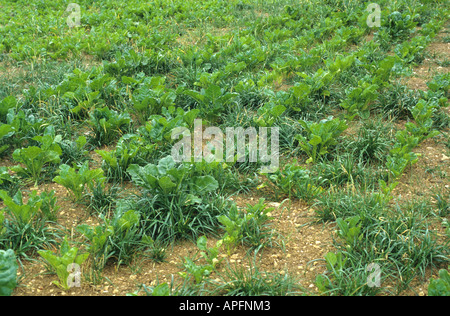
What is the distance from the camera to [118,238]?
308 centimetres

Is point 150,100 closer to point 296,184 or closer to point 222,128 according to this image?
point 222,128

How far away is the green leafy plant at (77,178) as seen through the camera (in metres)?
3.50

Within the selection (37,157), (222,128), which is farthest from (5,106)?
(222,128)

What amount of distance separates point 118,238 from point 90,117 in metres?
2.13

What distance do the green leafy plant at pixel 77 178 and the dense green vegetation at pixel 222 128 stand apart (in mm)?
11

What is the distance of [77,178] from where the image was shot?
11.6ft

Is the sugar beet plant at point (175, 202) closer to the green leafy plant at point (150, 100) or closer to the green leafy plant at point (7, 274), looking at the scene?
the green leafy plant at point (7, 274)

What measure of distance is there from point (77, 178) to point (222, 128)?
182 centimetres

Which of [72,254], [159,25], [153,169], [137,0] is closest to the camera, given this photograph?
[72,254]

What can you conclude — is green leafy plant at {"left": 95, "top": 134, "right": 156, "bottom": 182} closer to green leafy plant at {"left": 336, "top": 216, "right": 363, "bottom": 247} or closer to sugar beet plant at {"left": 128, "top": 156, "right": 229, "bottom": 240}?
sugar beet plant at {"left": 128, "top": 156, "right": 229, "bottom": 240}

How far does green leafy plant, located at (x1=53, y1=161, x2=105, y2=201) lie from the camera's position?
3500mm

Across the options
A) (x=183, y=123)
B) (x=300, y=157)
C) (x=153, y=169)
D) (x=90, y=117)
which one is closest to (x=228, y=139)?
(x=183, y=123)

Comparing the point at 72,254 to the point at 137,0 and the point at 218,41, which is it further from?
the point at 137,0

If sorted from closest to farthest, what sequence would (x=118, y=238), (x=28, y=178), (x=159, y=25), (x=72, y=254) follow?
(x=72, y=254), (x=118, y=238), (x=28, y=178), (x=159, y=25)
